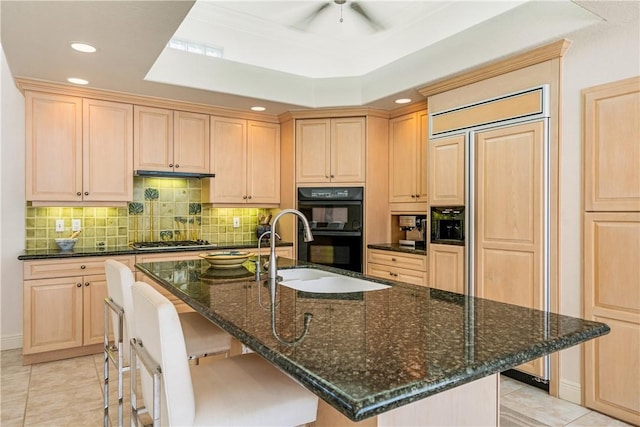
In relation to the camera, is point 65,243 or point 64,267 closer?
point 64,267

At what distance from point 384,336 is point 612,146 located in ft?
7.15

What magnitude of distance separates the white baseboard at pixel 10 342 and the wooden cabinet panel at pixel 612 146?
183 inches

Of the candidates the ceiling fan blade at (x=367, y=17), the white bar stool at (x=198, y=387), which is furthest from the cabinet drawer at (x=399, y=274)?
the white bar stool at (x=198, y=387)

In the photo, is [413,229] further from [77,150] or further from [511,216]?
[77,150]

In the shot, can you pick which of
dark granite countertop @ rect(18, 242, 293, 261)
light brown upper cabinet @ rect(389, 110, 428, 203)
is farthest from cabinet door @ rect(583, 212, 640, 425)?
dark granite countertop @ rect(18, 242, 293, 261)

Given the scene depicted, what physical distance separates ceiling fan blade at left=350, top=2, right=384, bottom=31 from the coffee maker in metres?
1.94

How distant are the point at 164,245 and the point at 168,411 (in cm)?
305

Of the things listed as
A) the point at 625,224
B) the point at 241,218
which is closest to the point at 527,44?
the point at 625,224

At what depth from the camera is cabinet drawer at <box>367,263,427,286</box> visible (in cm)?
372

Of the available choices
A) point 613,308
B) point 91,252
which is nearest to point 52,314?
point 91,252

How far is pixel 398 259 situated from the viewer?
3955 mm

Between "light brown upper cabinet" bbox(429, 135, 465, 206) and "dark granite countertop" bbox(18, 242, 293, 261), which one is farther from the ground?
"light brown upper cabinet" bbox(429, 135, 465, 206)

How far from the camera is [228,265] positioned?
2.41m

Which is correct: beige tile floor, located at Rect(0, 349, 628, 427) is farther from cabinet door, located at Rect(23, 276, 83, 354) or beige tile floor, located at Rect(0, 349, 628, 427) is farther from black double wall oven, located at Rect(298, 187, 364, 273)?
black double wall oven, located at Rect(298, 187, 364, 273)
